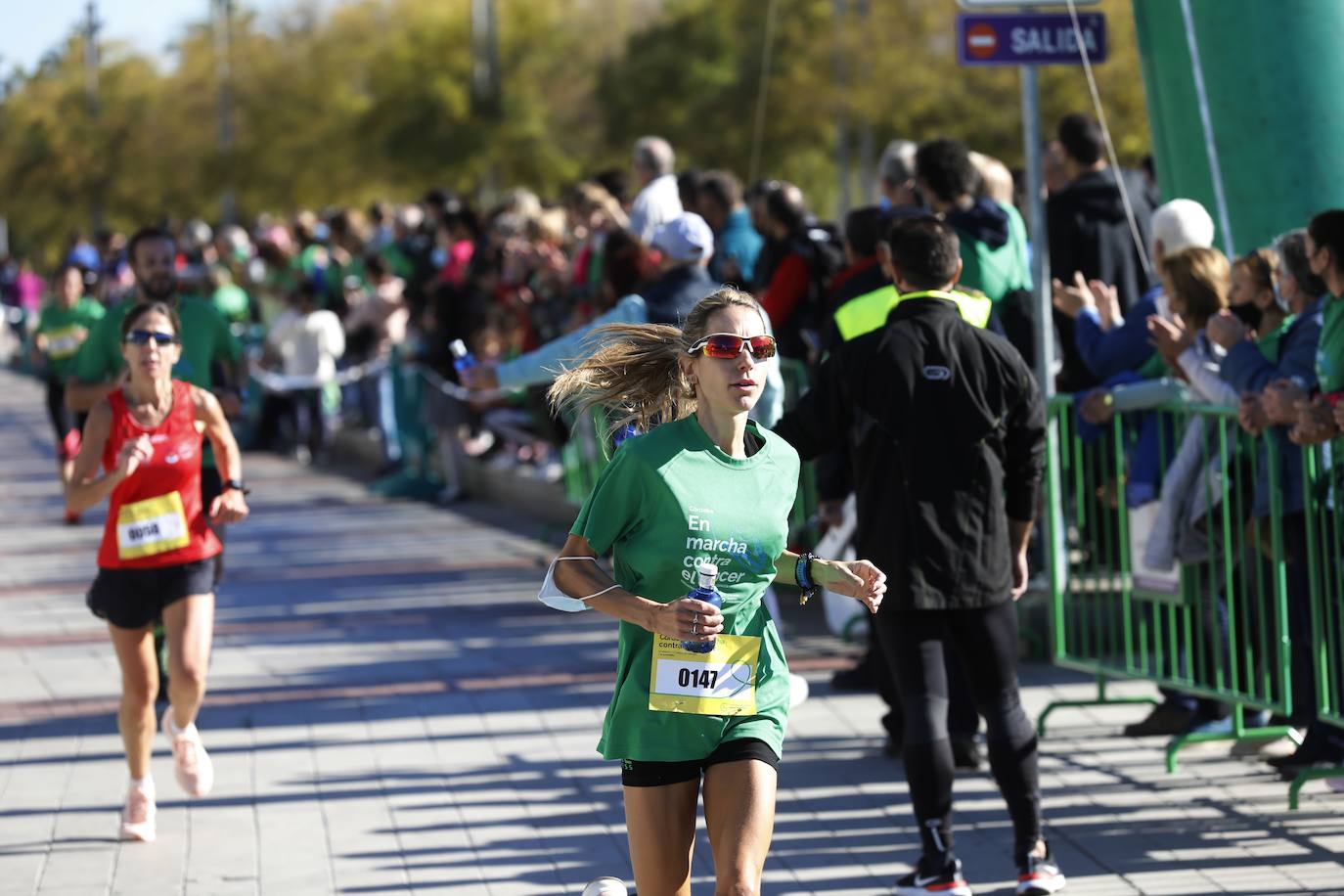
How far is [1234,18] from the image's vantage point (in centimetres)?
850

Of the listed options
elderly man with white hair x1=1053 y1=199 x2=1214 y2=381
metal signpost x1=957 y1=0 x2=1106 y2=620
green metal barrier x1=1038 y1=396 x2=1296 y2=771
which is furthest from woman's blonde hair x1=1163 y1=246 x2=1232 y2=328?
metal signpost x1=957 y1=0 x2=1106 y2=620

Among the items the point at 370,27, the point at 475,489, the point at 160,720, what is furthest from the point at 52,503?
the point at 370,27

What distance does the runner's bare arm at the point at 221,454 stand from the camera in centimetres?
712

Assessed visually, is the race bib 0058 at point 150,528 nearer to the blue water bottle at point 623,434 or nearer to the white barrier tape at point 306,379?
the blue water bottle at point 623,434

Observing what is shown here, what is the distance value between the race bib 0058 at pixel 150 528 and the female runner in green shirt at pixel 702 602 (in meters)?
2.72

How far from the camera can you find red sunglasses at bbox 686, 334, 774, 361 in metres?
4.64

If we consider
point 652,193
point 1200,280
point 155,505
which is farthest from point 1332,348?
point 652,193

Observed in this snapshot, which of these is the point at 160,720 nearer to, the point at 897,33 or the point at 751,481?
the point at 751,481

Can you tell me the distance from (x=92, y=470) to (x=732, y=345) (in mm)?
3090

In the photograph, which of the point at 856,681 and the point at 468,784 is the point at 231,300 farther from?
the point at 468,784

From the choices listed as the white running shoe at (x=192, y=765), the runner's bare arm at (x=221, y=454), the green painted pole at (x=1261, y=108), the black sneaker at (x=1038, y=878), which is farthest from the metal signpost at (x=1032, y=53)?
the white running shoe at (x=192, y=765)

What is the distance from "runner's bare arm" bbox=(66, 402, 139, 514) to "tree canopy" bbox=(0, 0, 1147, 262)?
93.7ft

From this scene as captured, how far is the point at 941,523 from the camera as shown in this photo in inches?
237

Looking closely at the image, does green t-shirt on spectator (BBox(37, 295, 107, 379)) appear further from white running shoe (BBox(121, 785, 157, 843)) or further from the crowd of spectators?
white running shoe (BBox(121, 785, 157, 843))
